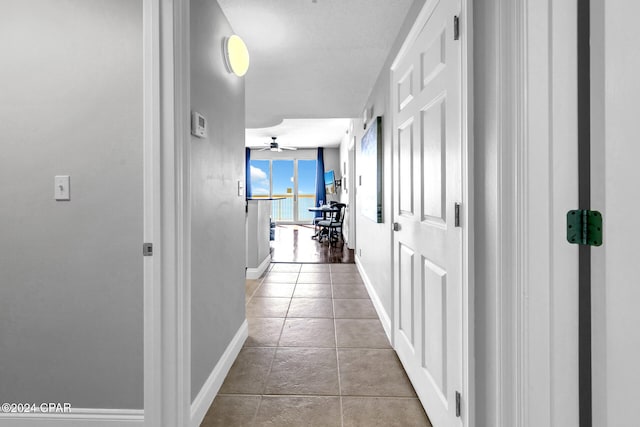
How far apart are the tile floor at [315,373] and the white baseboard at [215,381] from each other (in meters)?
0.04

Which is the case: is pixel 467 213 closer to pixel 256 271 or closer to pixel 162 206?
pixel 162 206

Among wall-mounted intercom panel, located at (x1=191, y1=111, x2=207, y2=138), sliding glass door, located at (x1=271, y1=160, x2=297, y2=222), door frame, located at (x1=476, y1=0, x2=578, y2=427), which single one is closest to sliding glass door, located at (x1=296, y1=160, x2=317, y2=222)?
sliding glass door, located at (x1=271, y1=160, x2=297, y2=222)

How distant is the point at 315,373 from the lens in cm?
209

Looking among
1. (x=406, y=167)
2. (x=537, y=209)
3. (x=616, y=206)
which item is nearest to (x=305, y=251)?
(x=406, y=167)

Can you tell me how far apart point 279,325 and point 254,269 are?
1.71m

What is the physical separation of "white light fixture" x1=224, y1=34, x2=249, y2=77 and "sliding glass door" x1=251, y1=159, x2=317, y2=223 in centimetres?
910

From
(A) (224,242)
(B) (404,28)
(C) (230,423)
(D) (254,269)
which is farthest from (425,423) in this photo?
(D) (254,269)

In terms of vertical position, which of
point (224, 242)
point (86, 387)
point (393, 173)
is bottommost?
point (86, 387)

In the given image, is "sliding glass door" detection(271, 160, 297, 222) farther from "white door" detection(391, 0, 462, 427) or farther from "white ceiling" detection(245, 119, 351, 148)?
"white door" detection(391, 0, 462, 427)

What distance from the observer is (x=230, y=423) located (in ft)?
5.40

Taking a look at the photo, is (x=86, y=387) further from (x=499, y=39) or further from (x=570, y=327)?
(x=499, y=39)

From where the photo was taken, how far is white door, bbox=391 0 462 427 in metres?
1.36

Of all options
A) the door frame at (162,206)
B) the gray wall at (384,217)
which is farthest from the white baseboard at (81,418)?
the gray wall at (384,217)

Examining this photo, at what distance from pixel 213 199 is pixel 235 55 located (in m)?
0.94
